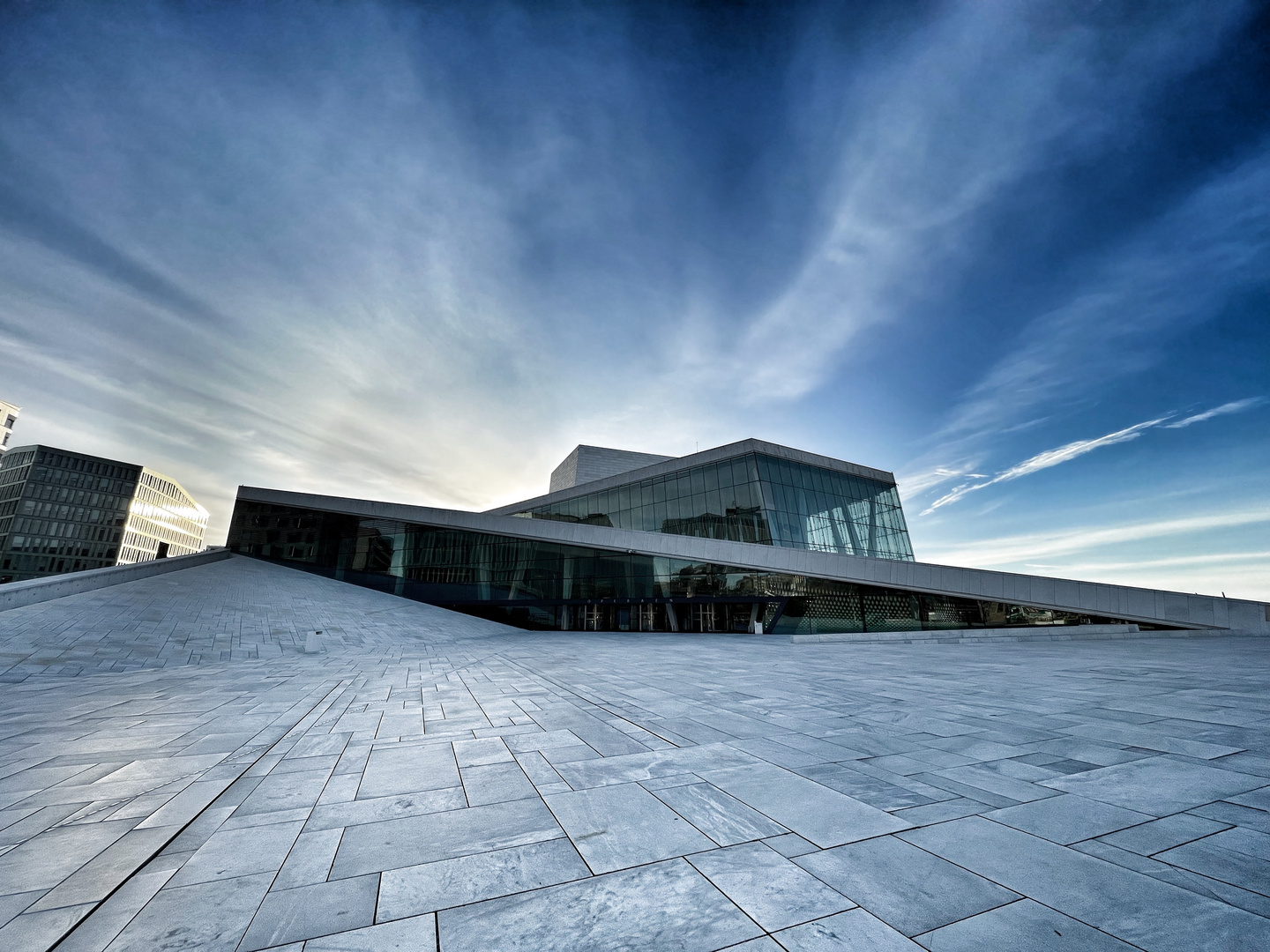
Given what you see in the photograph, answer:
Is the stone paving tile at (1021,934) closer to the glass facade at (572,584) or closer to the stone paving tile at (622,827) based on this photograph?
the stone paving tile at (622,827)

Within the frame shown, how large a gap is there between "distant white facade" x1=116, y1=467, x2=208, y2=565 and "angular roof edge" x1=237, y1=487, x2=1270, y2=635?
99156 millimetres

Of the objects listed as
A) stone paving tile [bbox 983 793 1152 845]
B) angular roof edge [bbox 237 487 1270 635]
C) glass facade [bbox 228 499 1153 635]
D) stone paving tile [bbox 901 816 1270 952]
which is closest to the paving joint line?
stone paving tile [bbox 901 816 1270 952]

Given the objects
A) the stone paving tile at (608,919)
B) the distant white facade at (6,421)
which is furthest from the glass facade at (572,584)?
Result: the distant white facade at (6,421)

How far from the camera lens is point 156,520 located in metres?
118

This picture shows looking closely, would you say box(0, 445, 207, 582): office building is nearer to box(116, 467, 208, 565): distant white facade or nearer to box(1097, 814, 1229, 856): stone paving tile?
box(116, 467, 208, 565): distant white facade

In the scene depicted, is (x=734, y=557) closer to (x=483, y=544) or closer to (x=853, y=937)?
(x=483, y=544)

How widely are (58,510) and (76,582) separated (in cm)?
11515

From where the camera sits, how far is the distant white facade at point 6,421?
10056cm

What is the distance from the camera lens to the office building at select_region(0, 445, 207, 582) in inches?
3627

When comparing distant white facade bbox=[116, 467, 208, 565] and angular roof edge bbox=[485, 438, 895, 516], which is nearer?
angular roof edge bbox=[485, 438, 895, 516]

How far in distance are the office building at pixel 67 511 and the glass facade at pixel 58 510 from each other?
4.2 inches

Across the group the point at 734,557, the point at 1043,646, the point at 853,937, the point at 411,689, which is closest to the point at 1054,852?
the point at 853,937

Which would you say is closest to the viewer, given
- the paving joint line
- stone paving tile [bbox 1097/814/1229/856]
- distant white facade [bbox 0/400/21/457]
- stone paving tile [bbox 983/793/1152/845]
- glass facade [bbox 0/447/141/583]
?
the paving joint line

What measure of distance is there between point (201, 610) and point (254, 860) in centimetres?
2137
